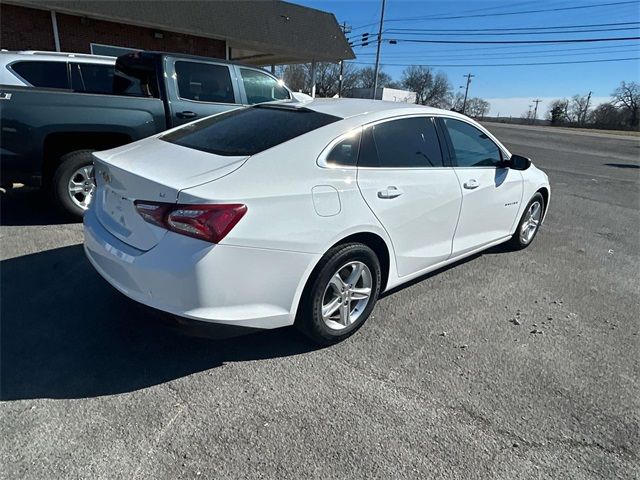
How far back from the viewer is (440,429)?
2.19 meters

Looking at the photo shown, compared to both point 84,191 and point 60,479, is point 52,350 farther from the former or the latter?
point 84,191

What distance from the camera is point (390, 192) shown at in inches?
114

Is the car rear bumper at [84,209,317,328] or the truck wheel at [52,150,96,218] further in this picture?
the truck wheel at [52,150,96,218]

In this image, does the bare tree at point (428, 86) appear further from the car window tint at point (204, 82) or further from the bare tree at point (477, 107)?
the car window tint at point (204, 82)

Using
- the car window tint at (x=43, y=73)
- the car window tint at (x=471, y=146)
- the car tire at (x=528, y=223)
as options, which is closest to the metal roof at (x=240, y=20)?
the car window tint at (x=43, y=73)

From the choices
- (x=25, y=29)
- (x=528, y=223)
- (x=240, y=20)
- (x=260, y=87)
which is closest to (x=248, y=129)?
(x=528, y=223)

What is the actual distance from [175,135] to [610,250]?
5.34 meters

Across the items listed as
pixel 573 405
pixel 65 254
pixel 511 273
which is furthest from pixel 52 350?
pixel 511 273

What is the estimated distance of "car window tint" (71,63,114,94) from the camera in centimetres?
616

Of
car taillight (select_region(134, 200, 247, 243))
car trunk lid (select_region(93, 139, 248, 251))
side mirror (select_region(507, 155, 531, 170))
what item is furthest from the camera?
side mirror (select_region(507, 155, 531, 170))

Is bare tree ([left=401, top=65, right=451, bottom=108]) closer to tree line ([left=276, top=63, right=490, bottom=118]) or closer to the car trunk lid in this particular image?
tree line ([left=276, top=63, right=490, bottom=118])

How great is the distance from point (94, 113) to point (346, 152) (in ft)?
11.0

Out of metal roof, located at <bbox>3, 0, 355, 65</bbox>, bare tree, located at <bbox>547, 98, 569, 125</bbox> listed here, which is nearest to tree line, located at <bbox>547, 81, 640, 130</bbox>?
bare tree, located at <bbox>547, 98, 569, 125</bbox>

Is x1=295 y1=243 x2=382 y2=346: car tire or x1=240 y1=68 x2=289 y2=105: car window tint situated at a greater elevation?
x1=240 y1=68 x2=289 y2=105: car window tint
